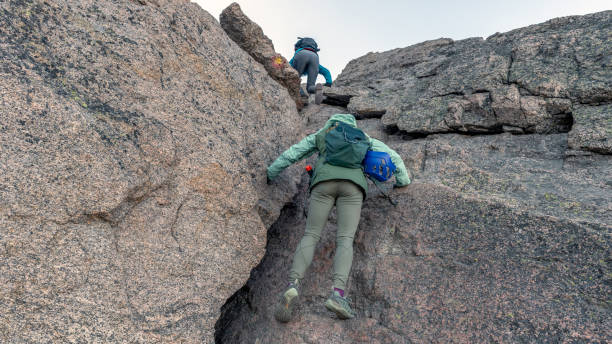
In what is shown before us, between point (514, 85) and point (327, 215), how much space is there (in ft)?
19.3

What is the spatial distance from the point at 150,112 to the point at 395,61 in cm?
1076

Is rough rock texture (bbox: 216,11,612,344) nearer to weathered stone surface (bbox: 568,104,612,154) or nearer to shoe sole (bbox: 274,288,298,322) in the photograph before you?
weathered stone surface (bbox: 568,104,612,154)

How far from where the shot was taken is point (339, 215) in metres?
5.87

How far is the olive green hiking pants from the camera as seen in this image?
5.50 meters

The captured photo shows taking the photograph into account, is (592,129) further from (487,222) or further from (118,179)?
(118,179)

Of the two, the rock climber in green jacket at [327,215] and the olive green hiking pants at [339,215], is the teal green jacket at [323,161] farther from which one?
the olive green hiking pants at [339,215]

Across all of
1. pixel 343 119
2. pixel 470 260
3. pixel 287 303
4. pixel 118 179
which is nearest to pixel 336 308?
pixel 287 303

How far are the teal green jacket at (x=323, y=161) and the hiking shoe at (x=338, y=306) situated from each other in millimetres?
1836

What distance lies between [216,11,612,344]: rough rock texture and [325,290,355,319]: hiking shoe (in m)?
0.33

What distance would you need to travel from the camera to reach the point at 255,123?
7445 millimetres

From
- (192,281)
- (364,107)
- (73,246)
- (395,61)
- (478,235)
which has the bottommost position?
(192,281)

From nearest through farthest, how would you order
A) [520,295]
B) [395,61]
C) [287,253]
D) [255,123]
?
[520,295], [287,253], [255,123], [395,61]

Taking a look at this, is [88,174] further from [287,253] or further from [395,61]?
[395,61]

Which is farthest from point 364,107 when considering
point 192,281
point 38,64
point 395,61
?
point 38,64
